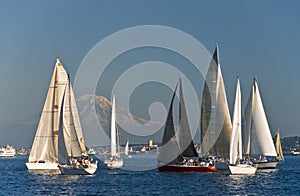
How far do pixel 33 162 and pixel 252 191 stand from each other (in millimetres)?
38818

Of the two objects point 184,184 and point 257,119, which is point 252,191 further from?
point 257,119

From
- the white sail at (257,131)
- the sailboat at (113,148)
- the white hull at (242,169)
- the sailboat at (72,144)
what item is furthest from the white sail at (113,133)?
the white hull at (242,169)

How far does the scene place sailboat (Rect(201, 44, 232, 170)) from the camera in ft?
277

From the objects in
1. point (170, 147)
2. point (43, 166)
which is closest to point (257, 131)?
point (170, 147)

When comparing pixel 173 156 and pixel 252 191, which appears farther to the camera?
pixel 173 156

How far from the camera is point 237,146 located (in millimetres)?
80875

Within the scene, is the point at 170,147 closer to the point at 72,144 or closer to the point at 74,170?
the point at 72,144

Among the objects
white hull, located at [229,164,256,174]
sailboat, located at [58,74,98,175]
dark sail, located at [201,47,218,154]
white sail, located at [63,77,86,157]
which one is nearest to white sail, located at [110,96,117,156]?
sailboat, located at [58,74,98,175]

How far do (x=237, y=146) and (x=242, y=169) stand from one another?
283cm

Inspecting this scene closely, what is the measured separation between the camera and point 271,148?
92062mm

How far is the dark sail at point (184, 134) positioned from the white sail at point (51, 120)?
16211 millimetres

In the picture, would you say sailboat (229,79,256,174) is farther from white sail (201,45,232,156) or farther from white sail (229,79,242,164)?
white sail (201,45,232,156)

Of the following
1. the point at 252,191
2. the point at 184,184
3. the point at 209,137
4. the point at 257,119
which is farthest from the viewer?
the point at 257,119

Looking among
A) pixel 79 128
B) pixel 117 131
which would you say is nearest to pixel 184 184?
pixel 79 128
